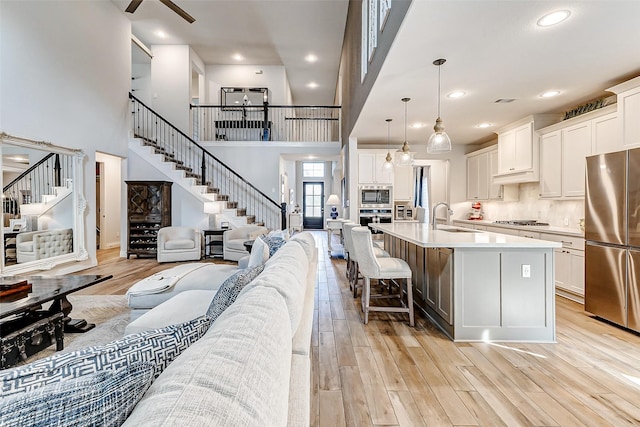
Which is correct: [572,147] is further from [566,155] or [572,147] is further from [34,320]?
[34,320]

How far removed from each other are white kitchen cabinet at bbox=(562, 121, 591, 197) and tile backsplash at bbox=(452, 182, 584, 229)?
0.27 metres

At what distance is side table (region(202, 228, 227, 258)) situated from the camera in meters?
6.54

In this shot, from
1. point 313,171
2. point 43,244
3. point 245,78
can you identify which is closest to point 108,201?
point 43,244

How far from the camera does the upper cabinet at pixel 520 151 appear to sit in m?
4.67

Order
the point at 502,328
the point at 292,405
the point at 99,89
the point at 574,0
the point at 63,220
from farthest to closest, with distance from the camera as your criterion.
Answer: the point at 99,89, the point at 63,220, the point at 502,328, the point at 574,0, the point at 292,405

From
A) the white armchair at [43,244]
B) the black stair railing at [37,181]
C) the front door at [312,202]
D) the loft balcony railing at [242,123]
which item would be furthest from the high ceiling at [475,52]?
the front door at [312,202]

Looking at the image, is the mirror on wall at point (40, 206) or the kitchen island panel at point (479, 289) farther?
the mirror on wall at point (40, 206)

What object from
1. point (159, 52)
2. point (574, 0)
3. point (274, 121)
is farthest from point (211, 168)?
point (574, 0)

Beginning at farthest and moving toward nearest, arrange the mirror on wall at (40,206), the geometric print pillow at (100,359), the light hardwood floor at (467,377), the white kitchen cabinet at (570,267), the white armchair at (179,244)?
1. the white armchair at (179,244)
2. the mirror on wall at (40,206)
3. the white kitchen cabinet at (570,267)
4. the light hardwood floor at (467,377)
5. the geometric print pillow at (100,359)

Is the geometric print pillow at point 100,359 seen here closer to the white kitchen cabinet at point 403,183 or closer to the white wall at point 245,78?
the white kitchen cabinet at point 403,183

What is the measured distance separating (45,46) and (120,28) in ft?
7.92

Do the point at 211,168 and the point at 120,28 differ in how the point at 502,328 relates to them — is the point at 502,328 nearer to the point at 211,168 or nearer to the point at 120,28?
the point at 211,168

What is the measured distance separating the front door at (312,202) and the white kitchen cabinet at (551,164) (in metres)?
10.7

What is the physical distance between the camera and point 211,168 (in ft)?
27.2
